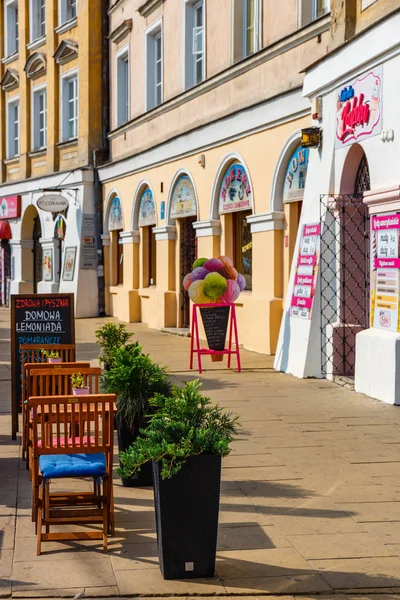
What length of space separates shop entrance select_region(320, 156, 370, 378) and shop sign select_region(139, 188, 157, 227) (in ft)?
33.6

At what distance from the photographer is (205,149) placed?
18781 mm

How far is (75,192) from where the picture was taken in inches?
1076

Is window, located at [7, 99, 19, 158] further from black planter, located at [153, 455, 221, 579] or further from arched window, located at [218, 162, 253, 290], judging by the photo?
black planter, located at [153, 455, 221, 579]

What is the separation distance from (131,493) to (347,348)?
19.0 ft

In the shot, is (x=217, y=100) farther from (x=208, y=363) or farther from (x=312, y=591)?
(x=312, y=591)

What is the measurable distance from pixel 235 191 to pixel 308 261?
492 cm

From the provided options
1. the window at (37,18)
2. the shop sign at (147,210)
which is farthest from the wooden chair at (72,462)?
the window at (37,18)

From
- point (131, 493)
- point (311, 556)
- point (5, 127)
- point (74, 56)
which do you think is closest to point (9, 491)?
point (131, 493)

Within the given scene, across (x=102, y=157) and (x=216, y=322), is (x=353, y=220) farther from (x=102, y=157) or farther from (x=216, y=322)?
(x=102, y=157)

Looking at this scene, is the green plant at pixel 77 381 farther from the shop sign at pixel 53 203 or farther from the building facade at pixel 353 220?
the shop sign at pixel 53 203

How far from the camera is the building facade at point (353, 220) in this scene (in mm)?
10539

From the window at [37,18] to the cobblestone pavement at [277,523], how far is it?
23.3 meters

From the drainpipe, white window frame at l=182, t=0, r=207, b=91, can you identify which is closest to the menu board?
white window frame at l=182, t=0, r=207, b=91

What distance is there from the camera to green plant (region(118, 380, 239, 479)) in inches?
202
